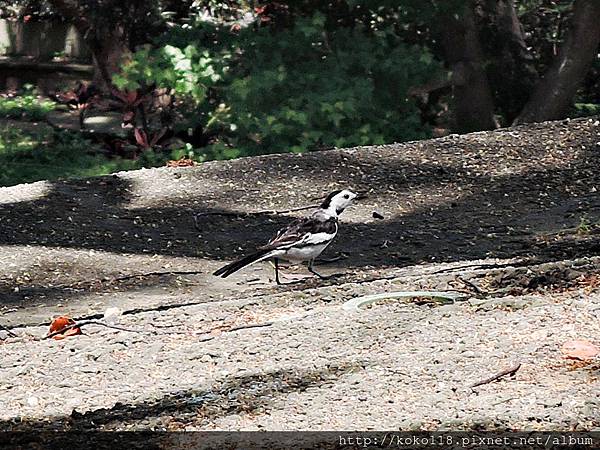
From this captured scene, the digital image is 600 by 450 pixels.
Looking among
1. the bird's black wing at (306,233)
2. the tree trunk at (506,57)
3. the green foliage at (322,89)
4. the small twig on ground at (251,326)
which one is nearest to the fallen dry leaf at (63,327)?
the small twig on ground at (251,326)

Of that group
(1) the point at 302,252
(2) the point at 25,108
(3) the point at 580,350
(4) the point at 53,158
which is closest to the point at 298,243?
(1) the point at 302,252

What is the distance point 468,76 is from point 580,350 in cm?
873

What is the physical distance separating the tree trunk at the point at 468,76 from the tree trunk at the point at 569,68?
42 cm

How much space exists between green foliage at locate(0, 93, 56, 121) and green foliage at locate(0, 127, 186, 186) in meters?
1.00

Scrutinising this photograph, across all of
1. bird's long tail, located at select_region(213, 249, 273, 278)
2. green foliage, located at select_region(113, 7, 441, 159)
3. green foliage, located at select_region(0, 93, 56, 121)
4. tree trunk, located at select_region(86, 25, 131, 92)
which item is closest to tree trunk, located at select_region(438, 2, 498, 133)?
green foliage, located at select_region(113, 7, 441, 159)

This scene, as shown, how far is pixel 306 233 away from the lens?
5.85 metres

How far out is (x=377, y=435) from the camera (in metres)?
3.65

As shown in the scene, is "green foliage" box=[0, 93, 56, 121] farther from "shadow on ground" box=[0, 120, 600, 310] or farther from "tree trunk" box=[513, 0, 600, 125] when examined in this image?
"shadow on ground" box=[0, 120, 600, 310]

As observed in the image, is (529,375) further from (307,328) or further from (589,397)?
(307,328)

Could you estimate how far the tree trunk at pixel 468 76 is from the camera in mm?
12526

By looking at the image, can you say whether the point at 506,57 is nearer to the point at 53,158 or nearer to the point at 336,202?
the point at 53,158

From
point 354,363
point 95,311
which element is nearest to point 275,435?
point 354,363

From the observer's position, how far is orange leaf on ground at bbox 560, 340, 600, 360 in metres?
4.05

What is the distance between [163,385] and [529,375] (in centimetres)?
125
